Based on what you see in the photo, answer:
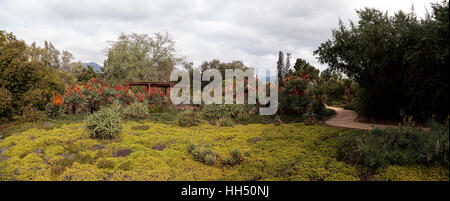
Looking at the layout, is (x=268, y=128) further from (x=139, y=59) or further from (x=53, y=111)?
(x=139, y=59)

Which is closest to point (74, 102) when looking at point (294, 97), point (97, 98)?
point (97, 98)

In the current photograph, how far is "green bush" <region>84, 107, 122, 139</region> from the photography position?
6.32 m

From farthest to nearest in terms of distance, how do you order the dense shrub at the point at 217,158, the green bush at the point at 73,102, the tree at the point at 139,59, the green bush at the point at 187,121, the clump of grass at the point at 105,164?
the tree at the point at 139,59 < the green bush at the point at 73,102 < the green bush at the point at 187,121 < the dense shrub at the point at 217,158 < the clump of grass at the point at 105,164

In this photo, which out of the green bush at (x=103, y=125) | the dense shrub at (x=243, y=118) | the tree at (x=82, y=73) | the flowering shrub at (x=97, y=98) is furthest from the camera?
the tree at (x=82, y=73)

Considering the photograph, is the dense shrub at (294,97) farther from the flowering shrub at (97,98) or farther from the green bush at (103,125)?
the green bush at (103,125)

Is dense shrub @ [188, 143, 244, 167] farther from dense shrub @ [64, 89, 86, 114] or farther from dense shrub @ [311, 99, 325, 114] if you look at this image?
dense shrub @ [64, 89, 86, 114]

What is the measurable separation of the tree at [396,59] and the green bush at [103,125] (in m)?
Answer: 6.40

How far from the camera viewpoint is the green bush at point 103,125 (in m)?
6.32

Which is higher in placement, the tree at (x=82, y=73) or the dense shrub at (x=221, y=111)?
the tree at (x=82, y=73)

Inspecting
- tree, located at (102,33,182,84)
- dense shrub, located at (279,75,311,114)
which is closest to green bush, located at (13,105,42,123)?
dense shrub, located at (279,75,311,114)

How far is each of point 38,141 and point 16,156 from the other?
2.90ft

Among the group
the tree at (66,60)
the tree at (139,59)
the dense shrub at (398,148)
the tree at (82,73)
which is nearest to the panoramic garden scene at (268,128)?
the dense shrub at (398,148)

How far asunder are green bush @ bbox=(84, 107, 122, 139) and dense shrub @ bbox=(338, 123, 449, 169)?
16.2 feet

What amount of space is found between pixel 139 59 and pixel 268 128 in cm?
2387
